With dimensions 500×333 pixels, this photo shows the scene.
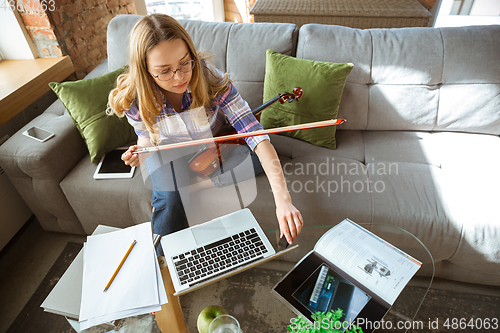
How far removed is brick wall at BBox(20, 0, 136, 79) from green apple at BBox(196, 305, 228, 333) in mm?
1795

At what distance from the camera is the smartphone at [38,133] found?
134 cm

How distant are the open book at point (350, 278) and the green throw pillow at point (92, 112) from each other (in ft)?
3.34

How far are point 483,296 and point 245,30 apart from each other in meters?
1.64

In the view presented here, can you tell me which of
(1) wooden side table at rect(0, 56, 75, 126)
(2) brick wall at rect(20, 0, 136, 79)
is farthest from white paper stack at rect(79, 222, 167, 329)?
(2) brick wall at rect(20, 0, 136, 79)

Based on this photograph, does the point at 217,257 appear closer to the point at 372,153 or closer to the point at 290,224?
the point at 290,224

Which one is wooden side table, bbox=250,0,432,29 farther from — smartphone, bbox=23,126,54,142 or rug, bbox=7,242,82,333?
rug, bbox=7,242,82,333

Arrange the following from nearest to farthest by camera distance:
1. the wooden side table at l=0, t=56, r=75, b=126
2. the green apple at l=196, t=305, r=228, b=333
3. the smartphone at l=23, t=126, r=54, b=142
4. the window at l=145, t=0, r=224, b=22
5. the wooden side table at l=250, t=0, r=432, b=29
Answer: the green apple at l=196, t=305, r=228, b=333, the smartphone at l=23, t=126, r=54, b=142, the wooden side table at l=0, t=56, r=75, b=126, the wooden side table at l=250, t=0, r=432, b=29, the window at l=145, t=0, r=224, b=22

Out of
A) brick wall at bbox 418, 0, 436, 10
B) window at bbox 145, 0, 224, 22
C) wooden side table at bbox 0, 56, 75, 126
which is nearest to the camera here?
wooden side table at bbox 0, 56, 75, 126

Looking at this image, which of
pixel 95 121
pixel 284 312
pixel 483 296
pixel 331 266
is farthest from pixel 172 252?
pixel 483 296

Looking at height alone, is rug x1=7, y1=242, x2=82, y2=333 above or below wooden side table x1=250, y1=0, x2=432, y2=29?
below

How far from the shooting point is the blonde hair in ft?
3.13

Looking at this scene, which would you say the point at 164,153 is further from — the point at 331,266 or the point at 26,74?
the point at 26,74

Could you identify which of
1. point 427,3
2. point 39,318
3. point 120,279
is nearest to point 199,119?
point 120,279

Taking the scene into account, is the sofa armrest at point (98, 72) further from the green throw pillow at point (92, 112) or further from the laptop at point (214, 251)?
the laptop at point (214, 251)
